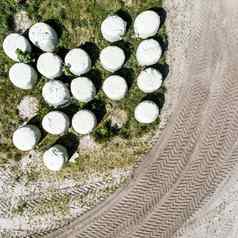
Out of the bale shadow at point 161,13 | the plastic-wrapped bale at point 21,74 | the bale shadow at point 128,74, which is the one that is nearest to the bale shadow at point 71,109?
the plastic-wrapped bale at point 21,74

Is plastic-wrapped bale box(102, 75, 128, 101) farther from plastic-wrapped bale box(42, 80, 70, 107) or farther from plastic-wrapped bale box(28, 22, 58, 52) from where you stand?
plastic-wrapped bale box(28, 22, 58, 52)

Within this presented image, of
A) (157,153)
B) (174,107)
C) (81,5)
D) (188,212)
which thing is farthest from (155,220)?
(81,5)

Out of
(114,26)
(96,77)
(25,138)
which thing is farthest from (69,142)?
(114,26)

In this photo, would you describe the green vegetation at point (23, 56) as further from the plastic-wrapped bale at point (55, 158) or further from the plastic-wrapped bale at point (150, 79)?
the plastic-wrapped bale at point (150, 79)

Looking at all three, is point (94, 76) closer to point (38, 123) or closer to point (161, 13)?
point (38, 123)

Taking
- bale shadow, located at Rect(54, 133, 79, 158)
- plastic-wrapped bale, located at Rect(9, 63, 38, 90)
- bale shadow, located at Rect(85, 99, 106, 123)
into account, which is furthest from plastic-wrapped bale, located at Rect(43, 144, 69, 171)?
plastic-wrapped bale, located at Rect(9, 63, 38, 90)
